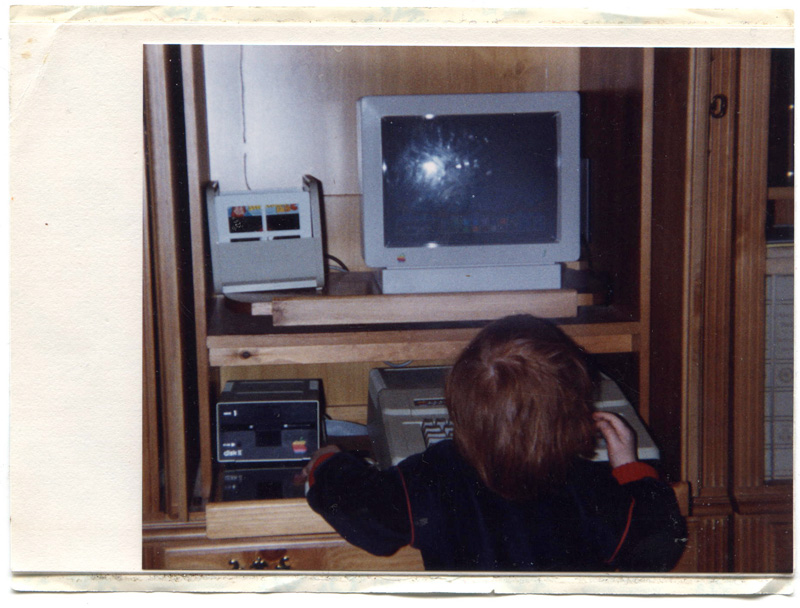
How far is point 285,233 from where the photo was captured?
4.20 ft

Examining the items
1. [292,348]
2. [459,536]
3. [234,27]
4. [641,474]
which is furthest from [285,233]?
[641,474]

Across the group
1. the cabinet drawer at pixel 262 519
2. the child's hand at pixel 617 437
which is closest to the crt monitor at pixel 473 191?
the child's hand at pixel 617 437

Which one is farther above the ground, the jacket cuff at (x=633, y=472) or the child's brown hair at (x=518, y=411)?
the child's brown hair at (x=518, y=411)

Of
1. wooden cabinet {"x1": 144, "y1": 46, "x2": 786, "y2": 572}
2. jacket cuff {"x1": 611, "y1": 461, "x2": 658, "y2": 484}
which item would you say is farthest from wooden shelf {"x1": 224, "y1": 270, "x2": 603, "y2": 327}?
jacket cuff {"x1": 611, "y1": 461, "x2": 658, "y2": 484}

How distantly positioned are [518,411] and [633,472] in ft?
0.77

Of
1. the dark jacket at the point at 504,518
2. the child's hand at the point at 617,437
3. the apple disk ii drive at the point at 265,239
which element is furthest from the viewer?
the apple disk ii drive at the point at 265,239

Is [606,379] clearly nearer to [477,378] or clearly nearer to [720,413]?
[720,413]

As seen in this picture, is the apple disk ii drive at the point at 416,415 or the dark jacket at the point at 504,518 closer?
the dark jacket at the point at 504,518

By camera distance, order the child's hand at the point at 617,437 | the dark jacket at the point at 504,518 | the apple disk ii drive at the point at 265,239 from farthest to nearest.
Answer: the apple disk ii drive at the point at 265,239 → the child's hand at the point at 617,437 → the dark jacket at the point at 504,518

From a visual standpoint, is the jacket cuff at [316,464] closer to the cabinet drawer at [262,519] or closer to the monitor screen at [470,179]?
the cabinet drawer at [262,519]

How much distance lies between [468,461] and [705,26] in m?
0.69

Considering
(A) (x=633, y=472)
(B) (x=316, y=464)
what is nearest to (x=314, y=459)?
(B) (x=316, y=464)

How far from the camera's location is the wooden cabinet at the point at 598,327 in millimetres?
1095

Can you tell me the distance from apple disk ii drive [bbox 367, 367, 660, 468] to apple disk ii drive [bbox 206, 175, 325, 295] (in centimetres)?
25
